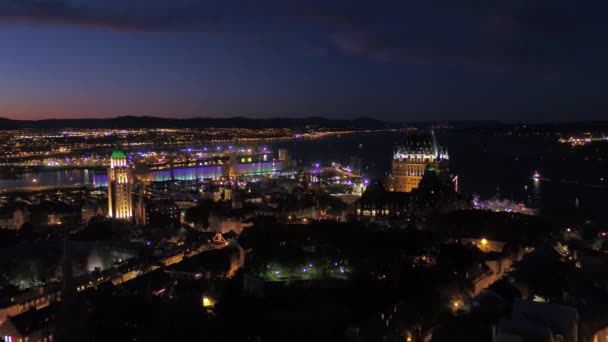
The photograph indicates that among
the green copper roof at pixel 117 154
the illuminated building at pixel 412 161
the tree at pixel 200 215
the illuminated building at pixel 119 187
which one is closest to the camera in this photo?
the tree at pixel 200 215

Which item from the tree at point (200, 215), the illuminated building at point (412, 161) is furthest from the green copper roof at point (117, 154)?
the illuminated building at point (412, 161)

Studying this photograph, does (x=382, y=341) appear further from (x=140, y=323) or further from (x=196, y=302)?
(x=140, y=323)

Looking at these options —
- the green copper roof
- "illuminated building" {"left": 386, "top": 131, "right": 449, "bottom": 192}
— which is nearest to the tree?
the green copper roof

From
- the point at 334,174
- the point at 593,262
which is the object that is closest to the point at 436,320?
the point at 593,262

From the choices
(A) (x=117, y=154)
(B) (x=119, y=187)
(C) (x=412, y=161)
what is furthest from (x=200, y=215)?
(C) (x=412, y=161)

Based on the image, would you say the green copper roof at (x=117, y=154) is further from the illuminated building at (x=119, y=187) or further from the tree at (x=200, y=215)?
A: the tree at (x=200, y=215)

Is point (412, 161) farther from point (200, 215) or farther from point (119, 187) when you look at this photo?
point (119, 187)
